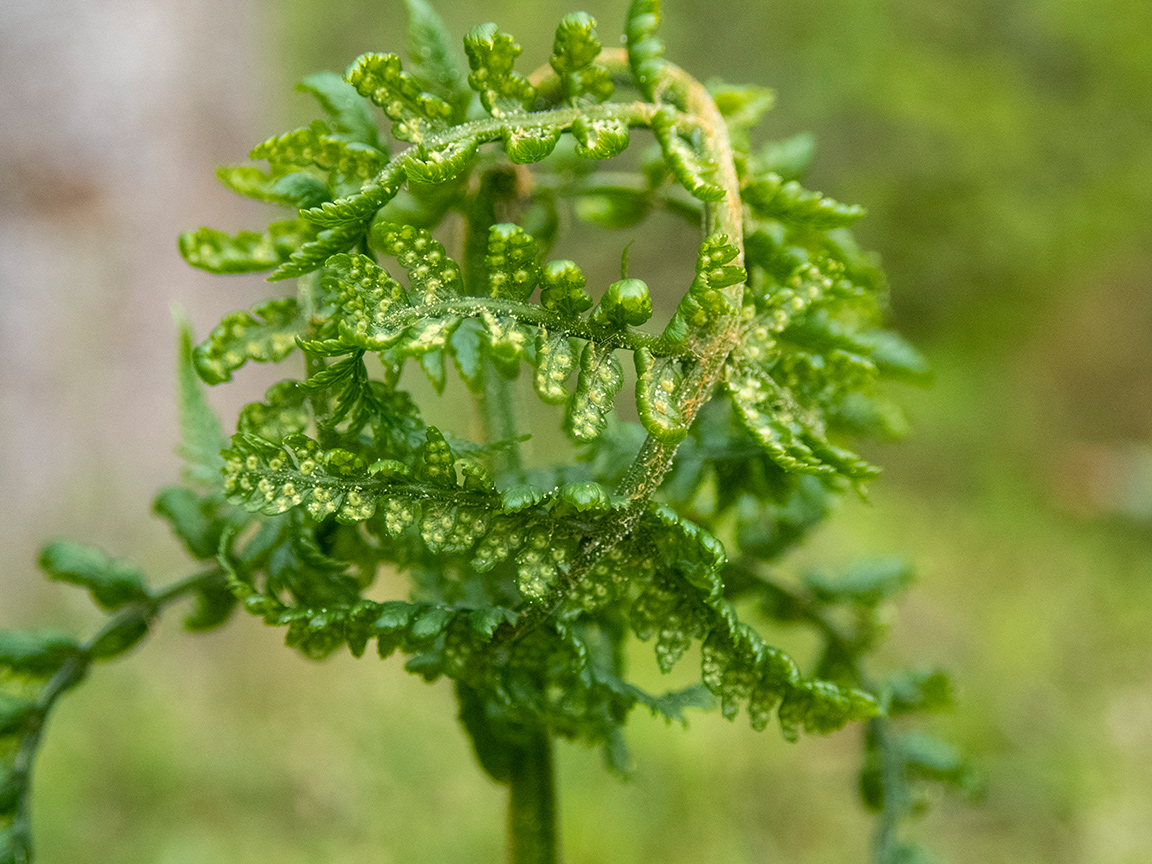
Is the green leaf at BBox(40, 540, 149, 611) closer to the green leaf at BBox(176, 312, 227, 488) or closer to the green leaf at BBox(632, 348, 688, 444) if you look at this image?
the green leaf at BBox(176, 312, 227, 488)

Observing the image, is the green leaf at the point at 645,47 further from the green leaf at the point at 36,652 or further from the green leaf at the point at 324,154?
the green leaf at the point at 36,652

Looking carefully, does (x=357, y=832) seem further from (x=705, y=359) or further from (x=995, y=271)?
(x=995, y=271)

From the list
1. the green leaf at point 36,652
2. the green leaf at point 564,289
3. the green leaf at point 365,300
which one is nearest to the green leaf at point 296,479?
the green leaf at point 365,300

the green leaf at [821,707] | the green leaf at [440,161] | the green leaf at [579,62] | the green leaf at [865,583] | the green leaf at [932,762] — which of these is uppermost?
the green leaf at [579,62]

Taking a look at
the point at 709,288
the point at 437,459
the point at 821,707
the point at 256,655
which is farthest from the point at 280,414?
the point at 256,655

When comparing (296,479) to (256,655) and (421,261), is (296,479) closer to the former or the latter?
(421,261)

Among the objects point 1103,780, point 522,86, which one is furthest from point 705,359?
point 1103,780
